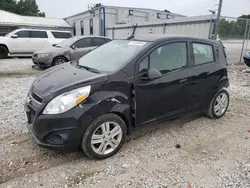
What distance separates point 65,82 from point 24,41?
1093cm

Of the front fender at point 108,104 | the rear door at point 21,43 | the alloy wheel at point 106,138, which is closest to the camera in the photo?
the front fender at point 108,104

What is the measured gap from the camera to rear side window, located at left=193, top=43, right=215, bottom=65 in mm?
3623

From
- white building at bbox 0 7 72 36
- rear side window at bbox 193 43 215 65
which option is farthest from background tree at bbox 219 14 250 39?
white building at bbox 0 7 72 36

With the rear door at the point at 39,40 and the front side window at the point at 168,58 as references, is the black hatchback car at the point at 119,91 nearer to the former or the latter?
the front side window at the point at 168,58

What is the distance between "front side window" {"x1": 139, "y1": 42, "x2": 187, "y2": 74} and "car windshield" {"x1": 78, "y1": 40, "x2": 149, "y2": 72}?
0.23 meters

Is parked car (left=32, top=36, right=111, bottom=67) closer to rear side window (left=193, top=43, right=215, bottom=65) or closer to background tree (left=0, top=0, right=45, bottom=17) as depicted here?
rear side window (left=193, top=43, right=215, bottom=65)

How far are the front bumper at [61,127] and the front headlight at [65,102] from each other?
51mm

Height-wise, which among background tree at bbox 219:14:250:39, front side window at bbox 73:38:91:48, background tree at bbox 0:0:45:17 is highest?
A: background tree at bbox 0:0:45:17

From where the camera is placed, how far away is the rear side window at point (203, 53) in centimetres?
362

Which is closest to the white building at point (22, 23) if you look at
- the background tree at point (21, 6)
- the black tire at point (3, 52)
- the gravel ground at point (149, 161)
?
the black tire at point (3, 52)

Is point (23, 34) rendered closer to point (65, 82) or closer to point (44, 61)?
point (44, 61)

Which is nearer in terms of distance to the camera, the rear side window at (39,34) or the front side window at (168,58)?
the front side window at (168,58)

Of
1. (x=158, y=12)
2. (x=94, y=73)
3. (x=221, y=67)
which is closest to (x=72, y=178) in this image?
(x=94, y=73)

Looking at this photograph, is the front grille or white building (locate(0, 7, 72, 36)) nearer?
the front grille
